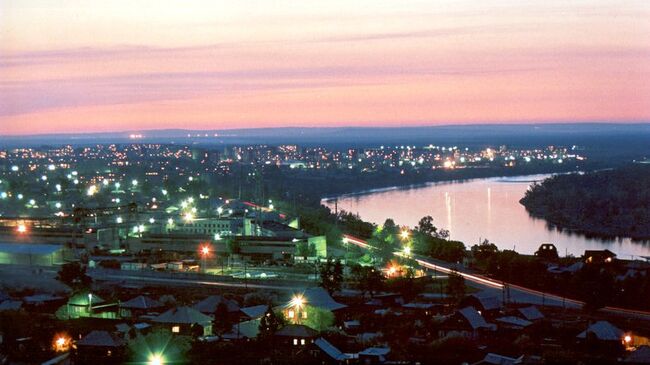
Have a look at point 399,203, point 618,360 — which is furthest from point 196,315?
point 399,203

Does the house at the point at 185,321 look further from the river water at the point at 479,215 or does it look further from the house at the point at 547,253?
the river water at the point at 479,215

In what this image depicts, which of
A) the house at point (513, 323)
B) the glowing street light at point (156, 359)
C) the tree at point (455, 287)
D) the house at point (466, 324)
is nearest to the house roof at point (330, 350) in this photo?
the glowing street light at point (156, 359)

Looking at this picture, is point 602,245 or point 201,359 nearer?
point 201,359

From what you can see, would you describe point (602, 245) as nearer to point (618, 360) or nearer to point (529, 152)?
point (618, 360)

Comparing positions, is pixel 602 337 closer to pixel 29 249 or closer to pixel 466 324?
pixel 466 324

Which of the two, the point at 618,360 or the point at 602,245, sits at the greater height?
the point at 618,360

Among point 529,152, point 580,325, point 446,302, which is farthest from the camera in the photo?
point 529,152

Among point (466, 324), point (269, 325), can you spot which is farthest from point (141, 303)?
point (466, 324)
